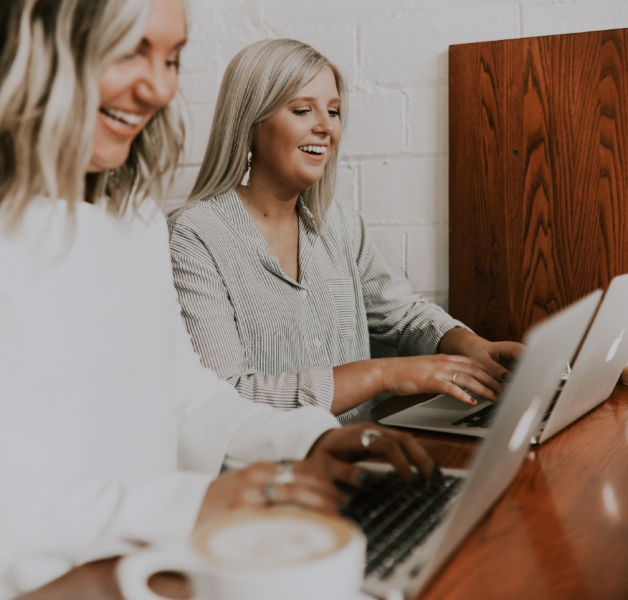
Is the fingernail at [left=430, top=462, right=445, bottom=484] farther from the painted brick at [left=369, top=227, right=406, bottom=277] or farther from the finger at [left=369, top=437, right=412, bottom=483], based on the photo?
the painted brick at [left=369, top=227, right=406, bottom=277]

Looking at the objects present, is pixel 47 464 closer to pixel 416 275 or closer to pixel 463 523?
pixel 463 523

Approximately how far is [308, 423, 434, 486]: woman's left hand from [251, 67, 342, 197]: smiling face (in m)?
0.83

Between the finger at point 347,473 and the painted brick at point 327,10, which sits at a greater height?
the painted brick at point 327,10

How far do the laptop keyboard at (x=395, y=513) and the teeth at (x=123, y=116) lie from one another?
0.44 m

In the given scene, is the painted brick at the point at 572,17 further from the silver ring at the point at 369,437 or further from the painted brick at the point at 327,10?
the silver ring at the point at 369,437

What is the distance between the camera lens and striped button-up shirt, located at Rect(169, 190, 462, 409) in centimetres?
123

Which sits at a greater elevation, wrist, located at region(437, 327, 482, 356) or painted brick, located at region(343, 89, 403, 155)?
painted brick, located at region(343, 89, 403, 155)

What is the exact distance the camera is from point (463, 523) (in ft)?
1.86

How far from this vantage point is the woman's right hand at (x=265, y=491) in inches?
22.0

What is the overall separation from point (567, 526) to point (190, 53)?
4.64 feet

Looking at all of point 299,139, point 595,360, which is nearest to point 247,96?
point 299,139

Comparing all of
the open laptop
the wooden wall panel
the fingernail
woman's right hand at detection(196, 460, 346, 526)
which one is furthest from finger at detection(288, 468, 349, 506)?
the wooden wall panel

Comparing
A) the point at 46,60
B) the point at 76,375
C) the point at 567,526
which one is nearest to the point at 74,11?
the point at 46,60

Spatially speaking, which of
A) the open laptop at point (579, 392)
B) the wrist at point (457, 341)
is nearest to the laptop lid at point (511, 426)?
the open laptop at point (579, 392)
